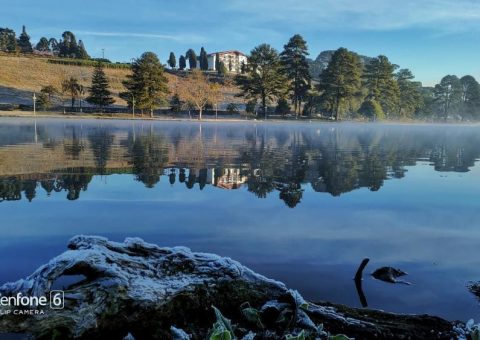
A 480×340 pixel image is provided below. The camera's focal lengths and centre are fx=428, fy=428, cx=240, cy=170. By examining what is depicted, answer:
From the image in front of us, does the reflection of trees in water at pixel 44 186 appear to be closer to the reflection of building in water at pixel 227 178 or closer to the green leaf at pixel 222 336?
the reflection of building in water at pixel 227 178

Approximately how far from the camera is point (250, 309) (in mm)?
3592

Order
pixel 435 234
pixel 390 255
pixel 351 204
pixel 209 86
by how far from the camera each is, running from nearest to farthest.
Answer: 1. pixel 390 255
2. pixel 435 234
3. pixel 351 204
4. pixel 209 86

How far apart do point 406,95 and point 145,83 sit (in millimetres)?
59553

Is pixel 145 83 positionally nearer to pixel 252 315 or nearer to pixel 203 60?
pixel 203 60

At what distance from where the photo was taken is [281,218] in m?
7.98

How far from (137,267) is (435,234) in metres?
5.43

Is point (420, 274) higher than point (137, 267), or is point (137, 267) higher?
point (137, 267)

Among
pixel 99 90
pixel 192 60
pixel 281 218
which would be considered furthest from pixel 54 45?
pixel 281 218

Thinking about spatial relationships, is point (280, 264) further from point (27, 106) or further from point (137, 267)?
point (27, 106)

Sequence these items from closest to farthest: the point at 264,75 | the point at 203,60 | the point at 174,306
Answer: the point at 174,306 < the point at 264,75 < the point at 203,60

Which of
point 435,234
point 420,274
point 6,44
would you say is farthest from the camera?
point 6,44

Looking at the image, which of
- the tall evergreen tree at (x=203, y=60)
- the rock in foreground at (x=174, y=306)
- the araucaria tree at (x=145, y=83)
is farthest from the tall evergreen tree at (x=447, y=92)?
the rock in foreground at (x=174, y=306)

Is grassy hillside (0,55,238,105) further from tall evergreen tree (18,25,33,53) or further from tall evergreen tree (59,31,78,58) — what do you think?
tall evergreen tree (18,25,33,53)

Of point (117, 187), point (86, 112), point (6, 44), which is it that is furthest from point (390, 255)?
point (6, 44)
